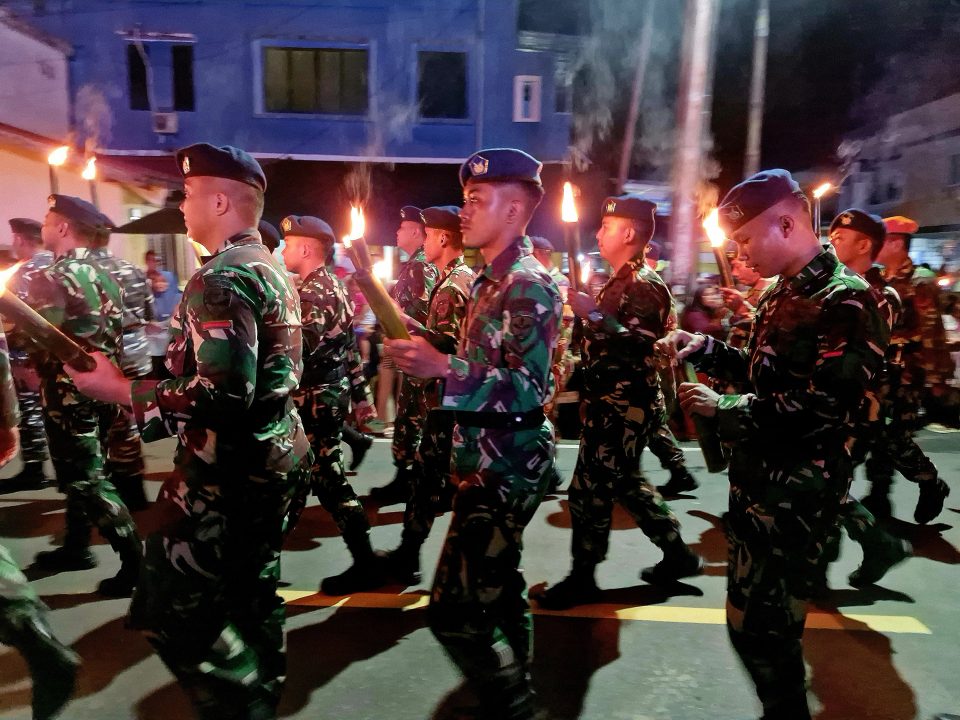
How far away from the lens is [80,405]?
405cm

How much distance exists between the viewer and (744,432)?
2441mm

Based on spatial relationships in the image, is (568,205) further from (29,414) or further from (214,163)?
(29,414)

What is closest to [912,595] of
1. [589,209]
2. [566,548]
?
[566,548]

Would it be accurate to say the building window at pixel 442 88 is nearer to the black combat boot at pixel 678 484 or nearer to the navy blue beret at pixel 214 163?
the black combat boot at pixel 678 484

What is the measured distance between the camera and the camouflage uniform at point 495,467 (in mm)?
2355

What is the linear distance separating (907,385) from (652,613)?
2.99m

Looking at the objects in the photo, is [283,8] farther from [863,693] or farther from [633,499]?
[863,693]

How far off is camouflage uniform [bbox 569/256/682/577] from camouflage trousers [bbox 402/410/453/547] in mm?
821

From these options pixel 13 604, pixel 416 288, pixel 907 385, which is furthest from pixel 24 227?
pixel 907 385

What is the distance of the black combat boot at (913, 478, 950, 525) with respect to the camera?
16.0 ft

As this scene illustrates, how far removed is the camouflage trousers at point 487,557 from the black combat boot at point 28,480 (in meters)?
4.89

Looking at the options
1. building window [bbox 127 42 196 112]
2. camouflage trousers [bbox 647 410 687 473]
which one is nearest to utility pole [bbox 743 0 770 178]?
camouflage trousers [bbox 647 410 687 473]

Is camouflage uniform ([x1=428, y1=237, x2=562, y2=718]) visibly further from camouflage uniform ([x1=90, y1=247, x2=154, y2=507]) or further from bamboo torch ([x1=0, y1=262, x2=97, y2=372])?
camouflage uniform ([x1=90, y1=247, x2=154, y2=507])

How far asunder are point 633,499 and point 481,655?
1.70 m
